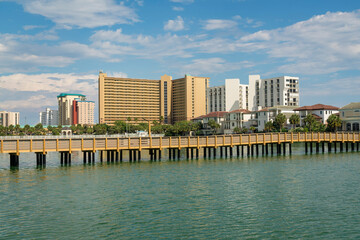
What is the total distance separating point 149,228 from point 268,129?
127823 millimetres

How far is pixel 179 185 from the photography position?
1358 inches

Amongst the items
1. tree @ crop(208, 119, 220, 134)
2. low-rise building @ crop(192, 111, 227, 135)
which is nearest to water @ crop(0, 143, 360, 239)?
tree @ crop(208, 119, 220, 134)

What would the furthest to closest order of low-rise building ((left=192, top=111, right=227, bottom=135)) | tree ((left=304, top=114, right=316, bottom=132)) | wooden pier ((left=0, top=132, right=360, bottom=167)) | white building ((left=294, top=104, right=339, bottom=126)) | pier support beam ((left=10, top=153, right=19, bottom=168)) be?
low-rise building ((left=192, top=111, right=227, bottom=135)), white building ((left=294, top=104, right=339, bottom=126)), tree ((left=304, top=114, right=316, bottom=132)), pier support beam ((left=10, top=153, right=19, bottom=168)), wooden pier ((left=0, top=132, right=360, bottom=167))

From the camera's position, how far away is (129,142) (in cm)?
5269

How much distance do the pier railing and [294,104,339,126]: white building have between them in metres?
71.3

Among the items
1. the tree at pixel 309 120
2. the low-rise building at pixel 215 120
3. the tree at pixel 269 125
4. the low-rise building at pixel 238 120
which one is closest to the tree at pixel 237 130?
the low-rise building at pixel 238 120

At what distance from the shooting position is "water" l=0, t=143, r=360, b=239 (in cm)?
2041

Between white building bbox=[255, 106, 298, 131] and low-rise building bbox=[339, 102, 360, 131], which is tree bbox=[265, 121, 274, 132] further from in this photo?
low-rise building bbox=[339, 102, 360, 131]

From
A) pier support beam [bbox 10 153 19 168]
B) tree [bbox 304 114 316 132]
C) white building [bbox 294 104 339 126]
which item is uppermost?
white building [bbox 294 104 339 126]

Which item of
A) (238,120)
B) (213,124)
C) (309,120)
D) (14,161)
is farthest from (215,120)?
(14,161)

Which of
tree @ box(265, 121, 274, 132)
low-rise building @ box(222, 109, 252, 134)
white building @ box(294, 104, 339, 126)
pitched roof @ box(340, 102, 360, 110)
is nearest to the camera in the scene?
pitched roof @ box(340, 102, 360, 110)

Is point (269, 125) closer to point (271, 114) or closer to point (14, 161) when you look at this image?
point (271, 114)

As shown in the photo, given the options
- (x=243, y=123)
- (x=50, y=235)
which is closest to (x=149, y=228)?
(x=50, y=235)

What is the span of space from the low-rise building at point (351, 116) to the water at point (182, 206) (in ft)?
278
